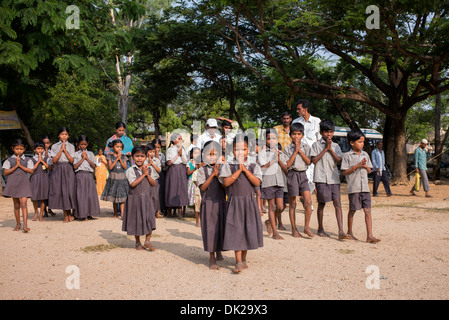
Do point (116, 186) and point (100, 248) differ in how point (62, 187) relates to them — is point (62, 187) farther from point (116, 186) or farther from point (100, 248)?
point (100, 248)

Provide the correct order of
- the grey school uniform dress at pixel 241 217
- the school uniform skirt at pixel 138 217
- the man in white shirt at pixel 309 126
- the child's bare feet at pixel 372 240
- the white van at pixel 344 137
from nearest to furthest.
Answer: the grey school uniform dress at pixel 241 217 < the school uniform skirt at pixel 138 217 < the child's bare feet at pixel 372 240 < the man in white shirt at pixel 309 126 < the white van at pixel 344 137

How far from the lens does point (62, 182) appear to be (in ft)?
Answer: 30.8

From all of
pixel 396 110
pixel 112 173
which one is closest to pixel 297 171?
pixel 112 173

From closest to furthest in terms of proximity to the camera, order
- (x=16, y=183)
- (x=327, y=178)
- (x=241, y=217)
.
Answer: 1. (x=241, y=217)
2. (x=327, y=178)
3. (x=16, y=183)

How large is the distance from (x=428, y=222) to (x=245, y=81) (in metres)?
15.3

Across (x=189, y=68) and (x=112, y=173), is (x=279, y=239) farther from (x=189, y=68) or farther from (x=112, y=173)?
(x=189, y=68)

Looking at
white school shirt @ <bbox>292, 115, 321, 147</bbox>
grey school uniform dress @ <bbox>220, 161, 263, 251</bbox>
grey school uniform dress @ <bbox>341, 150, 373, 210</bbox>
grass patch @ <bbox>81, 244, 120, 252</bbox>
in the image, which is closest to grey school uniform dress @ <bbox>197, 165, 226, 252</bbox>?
grey school uniform dress @ <bbox>220, 161, 263, 251</bbox>

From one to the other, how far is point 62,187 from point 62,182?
107mm

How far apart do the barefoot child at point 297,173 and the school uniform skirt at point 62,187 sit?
4638 mm

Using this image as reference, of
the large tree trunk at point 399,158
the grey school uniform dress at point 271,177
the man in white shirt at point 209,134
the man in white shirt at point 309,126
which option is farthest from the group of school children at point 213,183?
the large tree trunk at point 399,158

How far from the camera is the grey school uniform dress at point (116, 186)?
961cm

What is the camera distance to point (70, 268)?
207 inches

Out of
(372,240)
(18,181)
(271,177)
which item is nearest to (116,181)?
(18,181)

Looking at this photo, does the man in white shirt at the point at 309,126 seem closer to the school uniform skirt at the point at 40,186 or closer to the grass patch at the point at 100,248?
the grass patch at the point at 100,248
